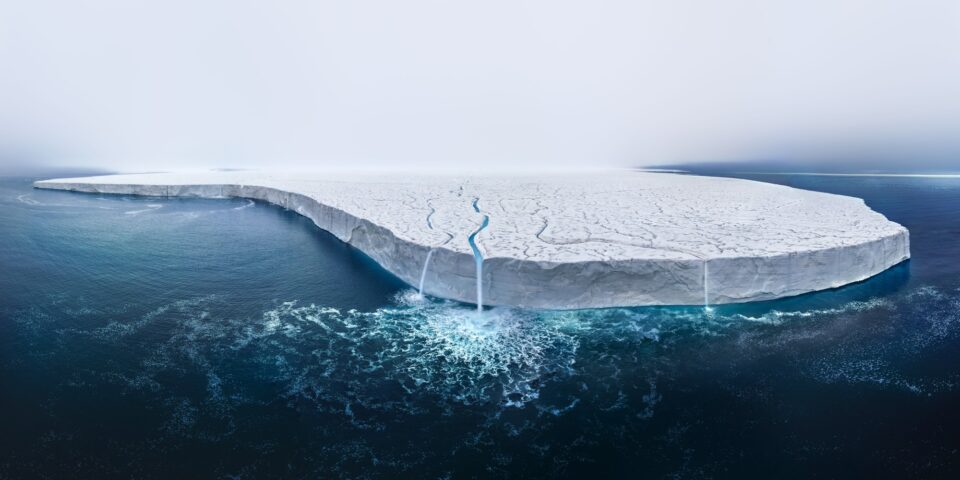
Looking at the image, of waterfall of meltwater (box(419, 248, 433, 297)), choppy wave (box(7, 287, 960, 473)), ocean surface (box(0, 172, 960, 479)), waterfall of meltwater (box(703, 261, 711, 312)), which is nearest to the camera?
ocean surface (box(0, 172, 960, 479))

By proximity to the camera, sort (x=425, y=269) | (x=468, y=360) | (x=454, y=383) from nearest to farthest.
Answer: (x=454, y=383) < (x=468, y=360) < (x=425, y=269)

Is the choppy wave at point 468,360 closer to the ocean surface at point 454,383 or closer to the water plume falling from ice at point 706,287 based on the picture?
the ocean surface at point 454,383

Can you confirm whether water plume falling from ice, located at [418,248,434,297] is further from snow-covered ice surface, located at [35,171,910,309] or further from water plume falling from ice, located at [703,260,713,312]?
water plume falling from ice, located at [703,260,713,312]

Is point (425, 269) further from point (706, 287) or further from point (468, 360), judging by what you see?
point (706, 287)

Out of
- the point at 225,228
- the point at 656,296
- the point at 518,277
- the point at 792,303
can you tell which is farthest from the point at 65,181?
the point at 792,303

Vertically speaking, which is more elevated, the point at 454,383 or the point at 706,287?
the point at 706,287

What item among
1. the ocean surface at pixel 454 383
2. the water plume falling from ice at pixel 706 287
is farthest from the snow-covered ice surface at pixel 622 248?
the ocean surface at pixel 454 383

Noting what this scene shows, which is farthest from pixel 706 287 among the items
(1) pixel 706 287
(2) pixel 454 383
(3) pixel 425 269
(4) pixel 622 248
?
(3) pixel 425 269

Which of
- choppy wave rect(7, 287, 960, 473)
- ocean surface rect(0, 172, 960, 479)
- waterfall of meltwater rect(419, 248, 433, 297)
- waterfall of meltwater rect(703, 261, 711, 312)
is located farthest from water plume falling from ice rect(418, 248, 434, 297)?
waterfall of meltwater rect(703, 261, 711, 312)

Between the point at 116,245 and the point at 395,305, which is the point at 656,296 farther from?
the point at 116,245
